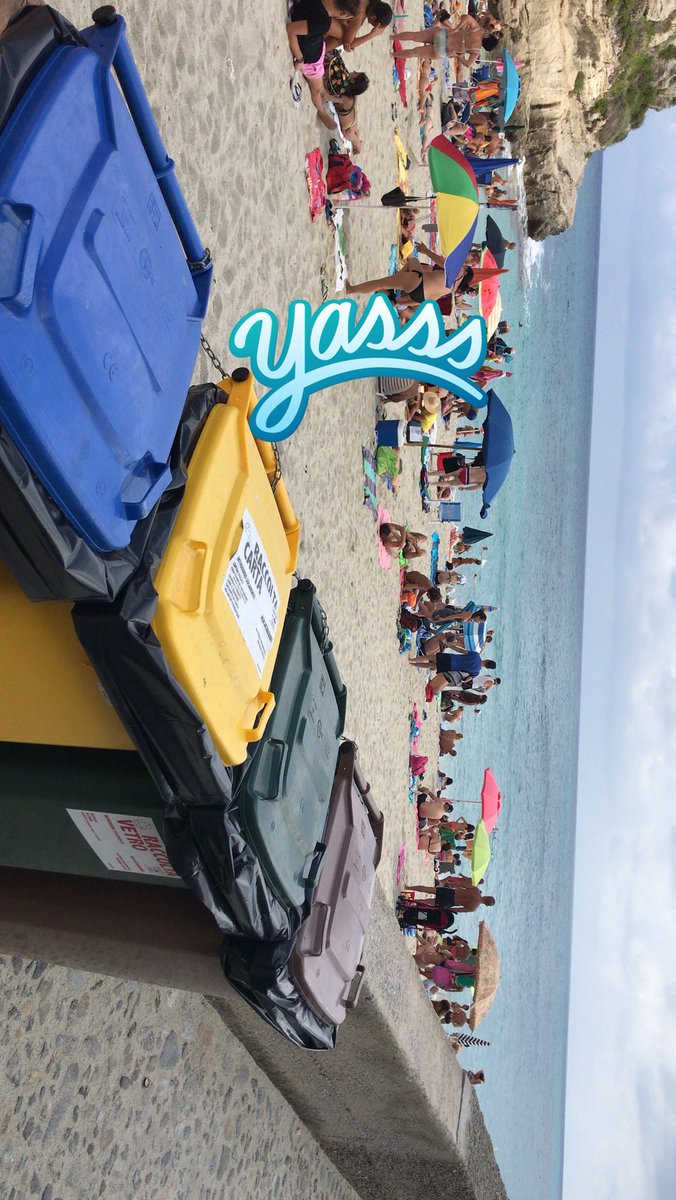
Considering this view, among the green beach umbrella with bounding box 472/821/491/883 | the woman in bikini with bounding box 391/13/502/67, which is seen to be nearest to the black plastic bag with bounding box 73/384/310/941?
the green beach umbrella with bounding box 472/821/491/883

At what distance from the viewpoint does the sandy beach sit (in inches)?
185

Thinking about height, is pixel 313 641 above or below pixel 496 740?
below

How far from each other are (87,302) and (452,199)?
5.26m

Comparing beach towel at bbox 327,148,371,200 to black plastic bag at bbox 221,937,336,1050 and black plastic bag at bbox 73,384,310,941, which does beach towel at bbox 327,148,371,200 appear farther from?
black plastic bag at bbox 221,937,336,1050

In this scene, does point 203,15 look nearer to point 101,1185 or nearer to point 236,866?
point 236,866

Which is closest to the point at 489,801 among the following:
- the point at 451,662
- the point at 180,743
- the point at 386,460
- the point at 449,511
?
the point at 451,662

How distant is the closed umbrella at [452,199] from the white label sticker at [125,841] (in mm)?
5073

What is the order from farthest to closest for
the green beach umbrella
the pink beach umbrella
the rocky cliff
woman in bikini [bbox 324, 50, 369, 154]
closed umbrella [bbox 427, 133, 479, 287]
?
1. the rocky cliff
2. the pink beach umbrella
3. the green beach umbrella
4. woman in bikini [bbox 324, 50, 369, 154]
5. closed umbrella [bbox 427, 133, 479, 287]

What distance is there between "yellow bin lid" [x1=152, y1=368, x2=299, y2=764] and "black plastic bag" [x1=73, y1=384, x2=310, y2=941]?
41 mm

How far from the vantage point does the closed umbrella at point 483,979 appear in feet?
26.9

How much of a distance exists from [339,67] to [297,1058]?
273 inches

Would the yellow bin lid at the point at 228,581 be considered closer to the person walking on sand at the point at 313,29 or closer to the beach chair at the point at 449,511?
the person walking on sand at the point at 313,29

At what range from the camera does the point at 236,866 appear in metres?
2.52

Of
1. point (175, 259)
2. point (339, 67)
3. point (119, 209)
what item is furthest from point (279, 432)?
point (339, 67)
